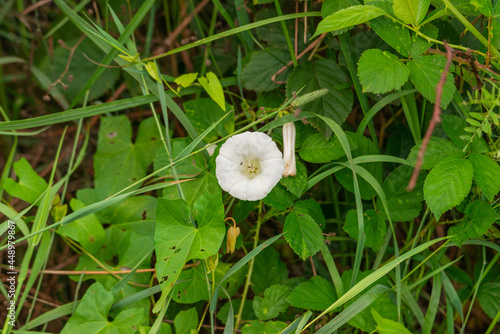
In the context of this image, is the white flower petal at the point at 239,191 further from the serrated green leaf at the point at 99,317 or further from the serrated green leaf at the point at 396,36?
the serrated green leaf at the point at 396,36

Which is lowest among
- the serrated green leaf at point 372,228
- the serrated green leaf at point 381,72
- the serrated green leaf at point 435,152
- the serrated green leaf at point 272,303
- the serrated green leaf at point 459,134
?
the serrated green leaf at point 272,303

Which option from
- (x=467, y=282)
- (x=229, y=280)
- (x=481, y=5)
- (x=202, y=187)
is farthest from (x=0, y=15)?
(x=467, y=282)

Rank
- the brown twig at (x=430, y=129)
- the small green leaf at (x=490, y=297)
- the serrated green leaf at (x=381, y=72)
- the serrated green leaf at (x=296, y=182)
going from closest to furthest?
the brown twig at (x=430, y=129) → the serrated green leaf at (x=381, y=72) → the serrated green leaf at (x=296, y=182) → the small green leaf at (x=490, y=297)

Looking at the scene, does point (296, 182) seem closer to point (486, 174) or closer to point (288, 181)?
point (288, 181)

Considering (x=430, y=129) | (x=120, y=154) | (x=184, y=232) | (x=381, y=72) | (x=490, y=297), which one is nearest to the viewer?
(x=430, y=129)

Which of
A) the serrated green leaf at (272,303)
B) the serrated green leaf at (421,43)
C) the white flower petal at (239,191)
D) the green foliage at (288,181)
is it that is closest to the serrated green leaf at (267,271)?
the green foliage at (288,181)

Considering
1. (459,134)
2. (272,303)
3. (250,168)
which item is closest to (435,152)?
(459,134)

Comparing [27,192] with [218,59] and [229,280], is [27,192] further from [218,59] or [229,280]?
[218,59]
